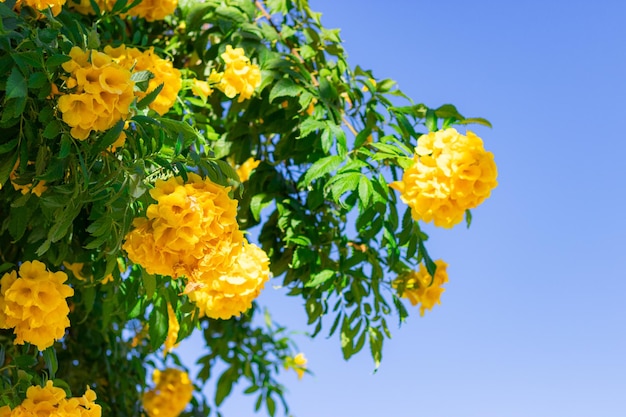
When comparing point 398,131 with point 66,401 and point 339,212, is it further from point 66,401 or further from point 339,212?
point 66,401

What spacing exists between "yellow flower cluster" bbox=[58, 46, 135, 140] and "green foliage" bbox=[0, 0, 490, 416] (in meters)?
0.03

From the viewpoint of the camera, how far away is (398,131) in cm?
242

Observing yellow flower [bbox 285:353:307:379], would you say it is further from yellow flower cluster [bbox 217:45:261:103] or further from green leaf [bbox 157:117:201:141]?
green leaf [bbox 157:117:201:141]

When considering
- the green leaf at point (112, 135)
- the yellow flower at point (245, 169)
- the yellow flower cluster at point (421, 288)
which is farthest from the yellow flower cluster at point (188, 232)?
the yellow flower at point (245, 169)

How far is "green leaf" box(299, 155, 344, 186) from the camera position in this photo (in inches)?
88.0

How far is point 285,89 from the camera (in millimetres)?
2422

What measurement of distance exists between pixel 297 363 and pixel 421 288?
1283mm

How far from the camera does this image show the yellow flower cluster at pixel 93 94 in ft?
5.45

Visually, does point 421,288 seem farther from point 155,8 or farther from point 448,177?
point 155,8

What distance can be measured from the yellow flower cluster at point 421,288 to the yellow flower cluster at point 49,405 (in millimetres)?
1085

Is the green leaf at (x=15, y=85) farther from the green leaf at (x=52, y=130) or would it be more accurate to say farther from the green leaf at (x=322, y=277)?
the green leaf at (x=322, y=277)

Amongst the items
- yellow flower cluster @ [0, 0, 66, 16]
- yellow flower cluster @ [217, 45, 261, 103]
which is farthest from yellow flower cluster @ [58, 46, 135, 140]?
yellow flower cluster @ [217, 45, 261, 103]

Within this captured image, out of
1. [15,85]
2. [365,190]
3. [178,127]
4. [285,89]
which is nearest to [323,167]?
[365,190]

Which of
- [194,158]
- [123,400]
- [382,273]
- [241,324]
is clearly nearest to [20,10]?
[194,158]
